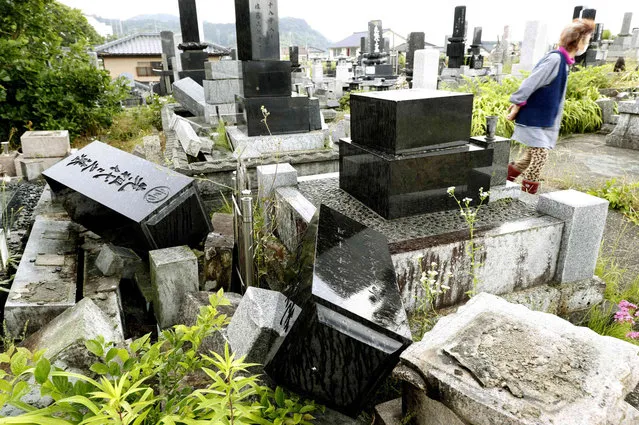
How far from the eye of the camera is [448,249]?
9.82 feet

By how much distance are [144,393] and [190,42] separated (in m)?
12.4

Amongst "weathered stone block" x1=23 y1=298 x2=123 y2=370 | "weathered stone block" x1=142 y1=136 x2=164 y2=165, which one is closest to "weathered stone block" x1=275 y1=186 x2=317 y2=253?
"weathered stone block" x1=23 y1=298 x2=123 y2=370

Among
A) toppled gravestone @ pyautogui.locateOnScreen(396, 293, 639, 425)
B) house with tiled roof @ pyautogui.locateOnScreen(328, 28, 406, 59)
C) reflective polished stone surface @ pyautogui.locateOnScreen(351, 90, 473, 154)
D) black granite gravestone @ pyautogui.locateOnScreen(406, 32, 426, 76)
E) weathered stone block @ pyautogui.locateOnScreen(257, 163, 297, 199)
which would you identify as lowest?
toppled gravestone @ pyautogui.locateOnScreen(396, 293, 639, 425)

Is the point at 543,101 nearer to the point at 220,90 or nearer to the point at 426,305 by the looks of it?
the point at 426,305

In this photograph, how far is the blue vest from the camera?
4297 millimetres

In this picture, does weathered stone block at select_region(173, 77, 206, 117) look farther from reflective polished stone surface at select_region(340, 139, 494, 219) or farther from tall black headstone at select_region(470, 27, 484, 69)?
tall black headstone at select_region(470, 27, 484, 69)

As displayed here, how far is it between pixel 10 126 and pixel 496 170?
904 cm

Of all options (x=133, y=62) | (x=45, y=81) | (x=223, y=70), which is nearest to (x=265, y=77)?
(x=223, y=70)

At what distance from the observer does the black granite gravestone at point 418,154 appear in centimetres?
340

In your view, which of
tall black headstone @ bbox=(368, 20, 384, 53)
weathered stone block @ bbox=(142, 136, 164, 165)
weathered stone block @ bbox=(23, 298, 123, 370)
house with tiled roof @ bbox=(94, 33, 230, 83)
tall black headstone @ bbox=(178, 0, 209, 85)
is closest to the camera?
weathered stone block @ bbox=(23, 298, 123, 370)

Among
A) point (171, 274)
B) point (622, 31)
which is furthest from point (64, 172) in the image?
point (622, 31)

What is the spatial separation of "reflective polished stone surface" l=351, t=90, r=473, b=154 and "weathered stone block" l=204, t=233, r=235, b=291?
4.87ft

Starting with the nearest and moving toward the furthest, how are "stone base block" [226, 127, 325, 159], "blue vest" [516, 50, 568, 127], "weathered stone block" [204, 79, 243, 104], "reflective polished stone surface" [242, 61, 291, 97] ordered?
"blue vest" [516, 50, 568, 127] < "stone base block" [226, 127, 325, 159] < "reflective polished stone surface" [242, 61, 291, 97] < "weathered stone block" [204, 79, 243, 104]

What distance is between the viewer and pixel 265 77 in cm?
646
